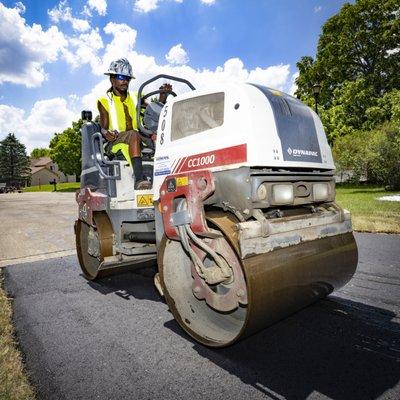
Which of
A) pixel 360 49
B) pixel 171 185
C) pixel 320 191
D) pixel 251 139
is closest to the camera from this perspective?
pixel 251 139

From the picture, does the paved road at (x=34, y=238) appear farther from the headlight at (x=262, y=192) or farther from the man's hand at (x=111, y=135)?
A: the headlight at (x=262, y=192)

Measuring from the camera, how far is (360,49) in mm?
28328

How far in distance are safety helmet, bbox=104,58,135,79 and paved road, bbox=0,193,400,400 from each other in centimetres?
316

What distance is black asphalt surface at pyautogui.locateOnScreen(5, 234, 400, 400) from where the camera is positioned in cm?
269

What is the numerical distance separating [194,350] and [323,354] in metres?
1.14

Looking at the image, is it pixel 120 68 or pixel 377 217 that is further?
pixel 377 217

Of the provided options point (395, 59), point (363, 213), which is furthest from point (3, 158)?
point (363, 213)

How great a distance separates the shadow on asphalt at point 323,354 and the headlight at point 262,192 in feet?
4.52

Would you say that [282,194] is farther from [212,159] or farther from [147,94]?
[147,94]

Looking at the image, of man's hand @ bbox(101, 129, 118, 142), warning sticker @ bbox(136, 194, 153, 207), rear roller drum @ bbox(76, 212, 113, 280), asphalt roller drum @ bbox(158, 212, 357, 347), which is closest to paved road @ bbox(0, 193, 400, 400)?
asphalt roller drum @ bbox(158, 212, 357, 347)

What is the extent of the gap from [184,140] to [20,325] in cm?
279

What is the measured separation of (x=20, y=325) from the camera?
4047 mm

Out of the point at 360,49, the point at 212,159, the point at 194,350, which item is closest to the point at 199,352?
the point at 194,350

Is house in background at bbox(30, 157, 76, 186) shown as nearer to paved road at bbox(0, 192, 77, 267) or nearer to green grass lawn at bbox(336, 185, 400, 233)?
paved road at bbox(0, 192, 77, 267)
